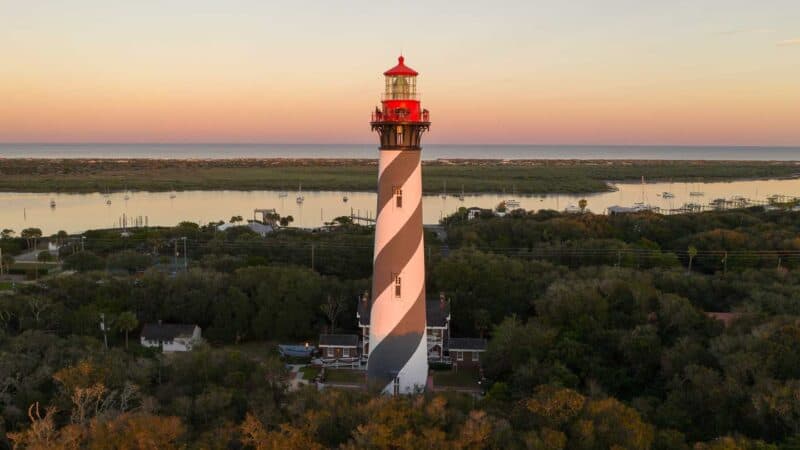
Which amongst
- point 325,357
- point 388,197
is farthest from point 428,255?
point 388,197

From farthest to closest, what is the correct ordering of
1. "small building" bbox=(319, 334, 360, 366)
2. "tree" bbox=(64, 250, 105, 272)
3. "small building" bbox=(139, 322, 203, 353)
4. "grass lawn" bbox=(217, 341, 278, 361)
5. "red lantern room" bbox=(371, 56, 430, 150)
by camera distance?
"tree" bbox=(64, 250, 105, 272), "small building" bbox=(139, 322, 203, 353), "grass lawn" bbox=(217, 341, 278, 361), "small building" bbox=(319, 334, 360, 366), "red lantern room" bbox=(371, 56, 430, 150)

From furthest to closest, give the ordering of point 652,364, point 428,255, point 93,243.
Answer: point 93,243 → point 428,255 → point 652,364

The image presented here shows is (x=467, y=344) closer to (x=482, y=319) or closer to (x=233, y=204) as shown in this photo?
(x=482, y=319)

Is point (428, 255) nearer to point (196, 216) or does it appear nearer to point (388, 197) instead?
point (388, 197)

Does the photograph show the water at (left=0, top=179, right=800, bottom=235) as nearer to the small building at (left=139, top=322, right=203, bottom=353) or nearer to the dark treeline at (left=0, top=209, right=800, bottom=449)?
the dark treeline at (left=0, top=209, right=800, bottom=449)

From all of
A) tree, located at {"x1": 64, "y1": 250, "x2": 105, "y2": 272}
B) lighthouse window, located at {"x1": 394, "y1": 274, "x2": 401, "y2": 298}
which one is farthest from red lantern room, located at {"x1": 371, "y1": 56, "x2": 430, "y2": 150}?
tree, located at {"x1": 64, "y1": 250, "x2": 105, "y2": 272}

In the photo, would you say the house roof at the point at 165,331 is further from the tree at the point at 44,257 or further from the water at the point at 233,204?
the water at the point at 233,204
